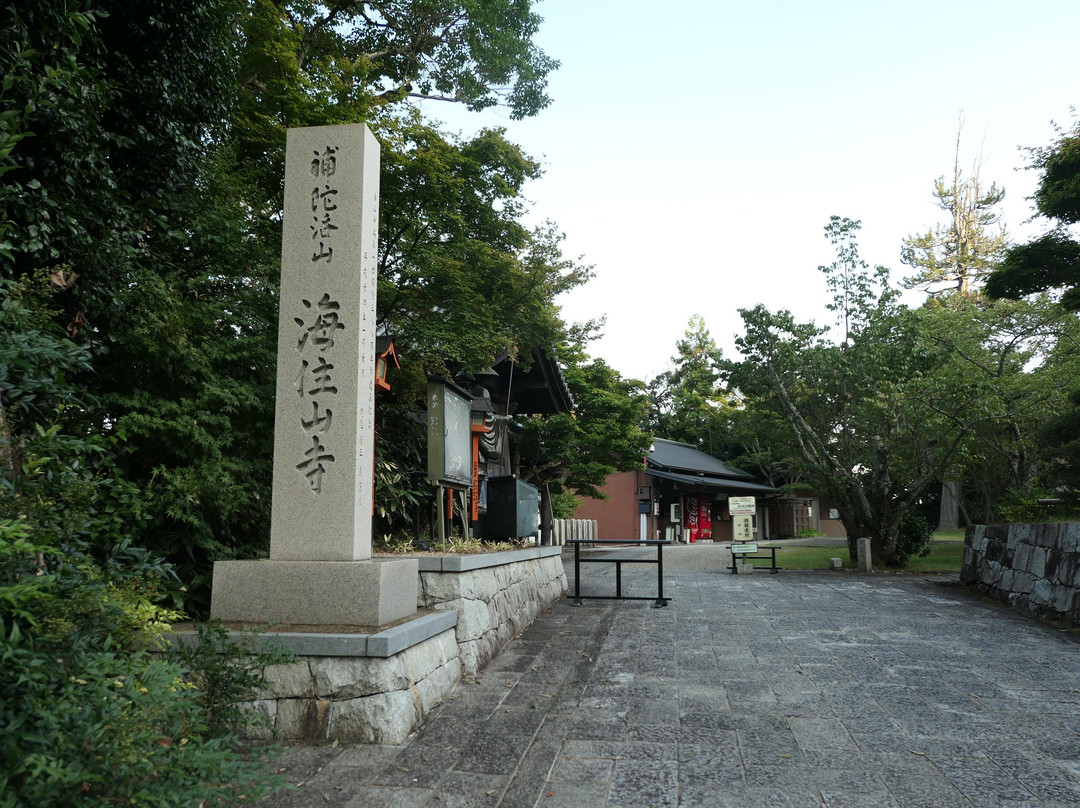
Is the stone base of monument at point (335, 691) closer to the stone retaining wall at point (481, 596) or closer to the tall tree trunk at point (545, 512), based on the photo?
the stone retaining wall at point (481, 596)

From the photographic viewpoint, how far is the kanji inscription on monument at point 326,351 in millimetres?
4590

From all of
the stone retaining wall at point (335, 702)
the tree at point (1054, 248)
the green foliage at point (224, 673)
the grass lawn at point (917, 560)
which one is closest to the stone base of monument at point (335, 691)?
the stone retaining wall at point (335, 702)

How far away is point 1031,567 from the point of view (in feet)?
29.7

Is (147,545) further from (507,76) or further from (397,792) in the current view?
(507,76)

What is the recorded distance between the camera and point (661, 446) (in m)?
34.1

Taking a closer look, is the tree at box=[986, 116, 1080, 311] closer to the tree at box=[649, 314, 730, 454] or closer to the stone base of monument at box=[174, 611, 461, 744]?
the stone base of monument at box=[174, 611, 461, 744]

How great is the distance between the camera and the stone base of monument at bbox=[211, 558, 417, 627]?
4250mm

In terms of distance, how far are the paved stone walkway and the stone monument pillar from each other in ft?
3.08

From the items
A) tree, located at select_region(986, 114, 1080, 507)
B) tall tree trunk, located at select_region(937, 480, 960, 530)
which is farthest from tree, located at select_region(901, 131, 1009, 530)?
tree, located at select_region(986, 114, 1080, 507)

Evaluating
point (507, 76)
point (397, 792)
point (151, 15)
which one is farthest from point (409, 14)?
point (397, 792)

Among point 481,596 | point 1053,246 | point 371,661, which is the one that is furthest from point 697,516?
point 371,661

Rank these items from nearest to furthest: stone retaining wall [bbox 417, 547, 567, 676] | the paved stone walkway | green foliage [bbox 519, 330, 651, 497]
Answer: the paved stone walkway → stone retaining wall [bbox 417, 547, 567, 676] → green foliage [bbox 519, 330, 651, 497]

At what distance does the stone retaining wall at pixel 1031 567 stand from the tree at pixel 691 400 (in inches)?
910

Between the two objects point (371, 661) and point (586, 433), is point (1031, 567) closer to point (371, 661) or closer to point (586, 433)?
point (371, 661)
